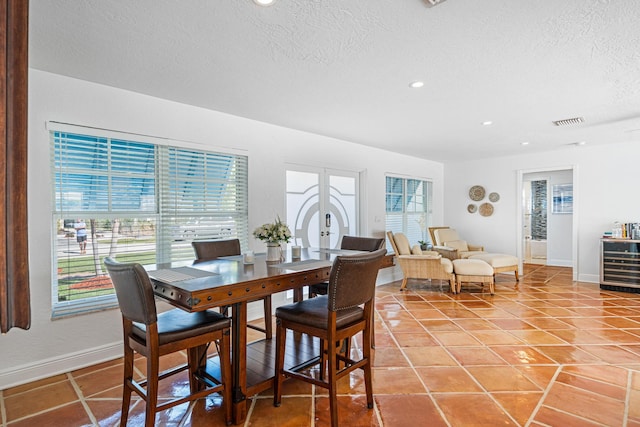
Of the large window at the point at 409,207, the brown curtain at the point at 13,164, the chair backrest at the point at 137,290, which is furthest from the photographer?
the large window at the point at 409,207

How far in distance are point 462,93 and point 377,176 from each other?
2752mm

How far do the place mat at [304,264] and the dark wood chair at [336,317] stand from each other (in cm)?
24

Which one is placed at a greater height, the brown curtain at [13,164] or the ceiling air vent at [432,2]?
the ceiling air vent at [432,2]

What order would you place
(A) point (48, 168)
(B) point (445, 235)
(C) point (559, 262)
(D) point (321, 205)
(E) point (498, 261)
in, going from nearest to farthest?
1. (A) point (48, 168)
2. (D) point (321, 205)
3. (E) point (498, 261)
4. (B) point (445, 235)
5. (C) point (559, 262)

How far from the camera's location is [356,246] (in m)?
3.53

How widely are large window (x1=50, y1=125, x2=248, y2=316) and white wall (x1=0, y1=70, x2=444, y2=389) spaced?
10cm

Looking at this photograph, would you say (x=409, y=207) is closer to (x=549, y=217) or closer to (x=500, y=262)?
(x=500, y=262)

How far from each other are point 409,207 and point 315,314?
5.06 meters

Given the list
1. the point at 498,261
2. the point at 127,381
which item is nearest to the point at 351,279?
the point at 127,381

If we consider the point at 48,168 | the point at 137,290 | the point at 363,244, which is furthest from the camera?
the point at 363,244

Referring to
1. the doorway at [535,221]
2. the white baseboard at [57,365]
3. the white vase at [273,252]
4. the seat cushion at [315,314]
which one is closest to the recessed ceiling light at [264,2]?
the white vase at [273,252]

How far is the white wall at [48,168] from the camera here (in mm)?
2648

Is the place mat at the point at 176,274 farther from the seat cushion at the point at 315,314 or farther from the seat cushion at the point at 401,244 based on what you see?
the seat cushion at the point at 401,244

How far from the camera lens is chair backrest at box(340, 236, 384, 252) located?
3.32 meters
